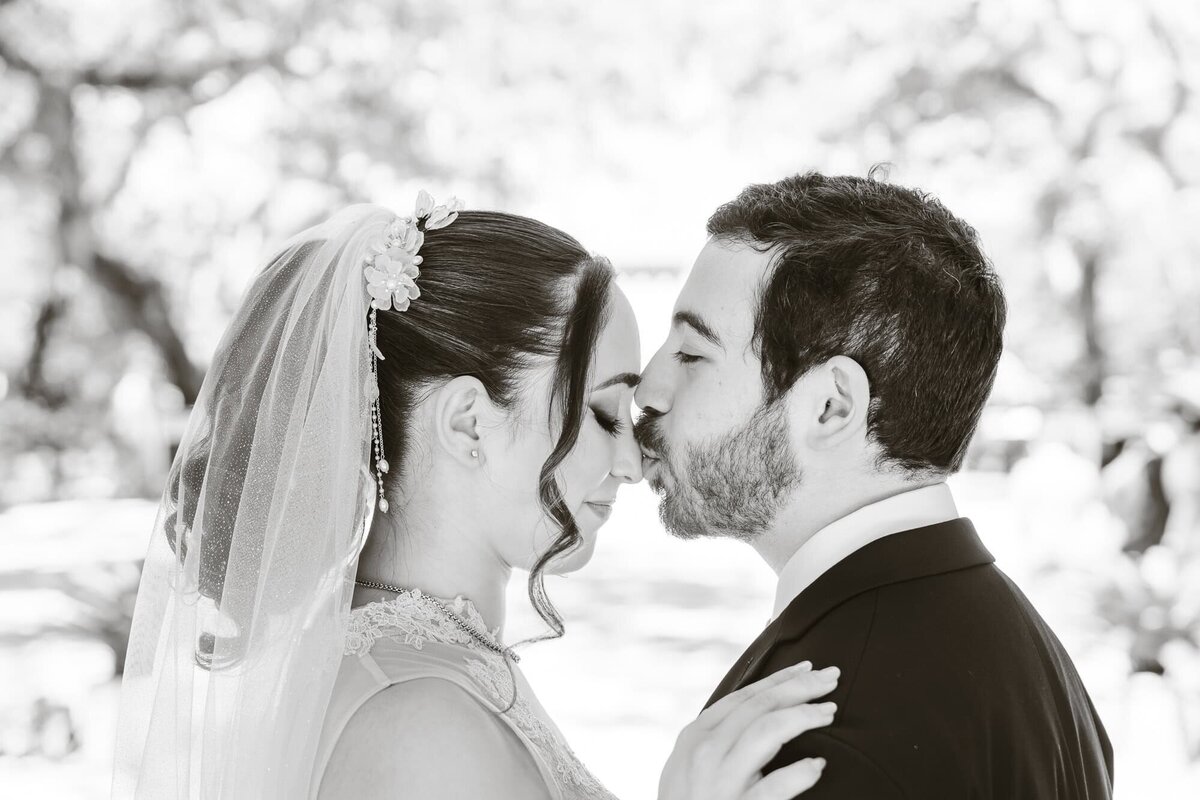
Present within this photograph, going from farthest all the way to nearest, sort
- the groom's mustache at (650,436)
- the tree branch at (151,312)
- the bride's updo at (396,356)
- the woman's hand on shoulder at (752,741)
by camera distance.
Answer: the tree branch at (151,312) → the groom's mustache at (650,436) → the bride's updo at (396,356) → the woman's hand on shoulder at (752,741)

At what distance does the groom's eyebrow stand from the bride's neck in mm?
522

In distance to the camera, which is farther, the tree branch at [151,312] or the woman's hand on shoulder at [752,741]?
the tree branch at [151,312]

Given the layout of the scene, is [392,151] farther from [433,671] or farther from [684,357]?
[433,671]

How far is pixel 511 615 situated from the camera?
7.63 metres

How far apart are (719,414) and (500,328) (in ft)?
1.33

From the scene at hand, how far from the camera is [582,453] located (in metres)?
2.24

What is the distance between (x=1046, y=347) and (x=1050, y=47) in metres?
1.27

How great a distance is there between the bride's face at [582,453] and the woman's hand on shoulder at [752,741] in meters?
0.57

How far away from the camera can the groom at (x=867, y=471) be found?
1.70m

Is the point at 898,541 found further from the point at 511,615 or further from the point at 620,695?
the point at 511,615

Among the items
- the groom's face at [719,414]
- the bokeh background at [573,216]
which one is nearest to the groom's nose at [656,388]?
the groom's face at [719,414]

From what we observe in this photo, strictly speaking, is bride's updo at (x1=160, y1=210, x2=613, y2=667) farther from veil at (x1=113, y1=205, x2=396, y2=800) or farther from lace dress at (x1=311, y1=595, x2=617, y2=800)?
lace dress at (x1=311, y1=595, x2=617, y2=800)

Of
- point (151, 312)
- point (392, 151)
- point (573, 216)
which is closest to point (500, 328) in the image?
point (151, 312)

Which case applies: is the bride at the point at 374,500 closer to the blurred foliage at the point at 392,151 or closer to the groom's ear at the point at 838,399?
the groom's ear at the point at 838,399
